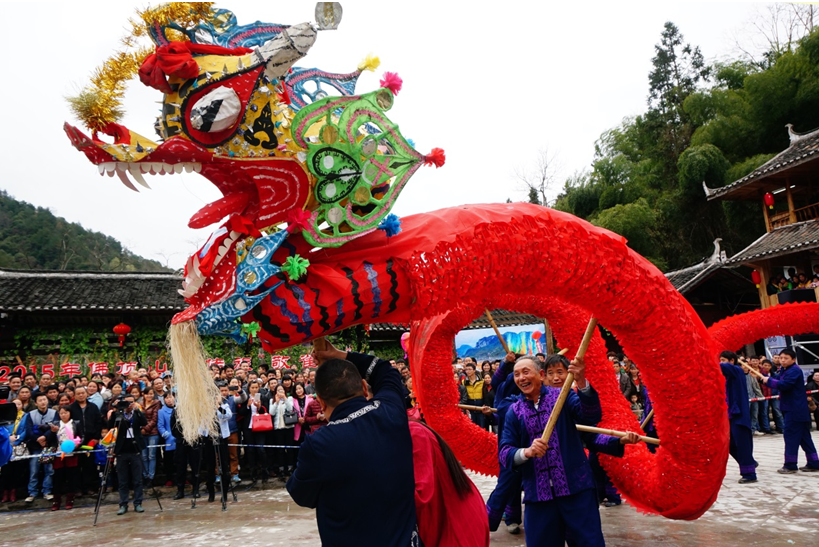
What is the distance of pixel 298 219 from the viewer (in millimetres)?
2557

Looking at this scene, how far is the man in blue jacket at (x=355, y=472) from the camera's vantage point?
2107mm

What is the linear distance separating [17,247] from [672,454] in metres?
31.8

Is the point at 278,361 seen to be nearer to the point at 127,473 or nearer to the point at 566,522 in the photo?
the point at 127,473

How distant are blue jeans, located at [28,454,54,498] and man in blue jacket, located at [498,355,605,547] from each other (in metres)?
7.27

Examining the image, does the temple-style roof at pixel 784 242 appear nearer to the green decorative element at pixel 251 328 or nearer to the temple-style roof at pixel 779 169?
the temple-style roof at pixel 779 169

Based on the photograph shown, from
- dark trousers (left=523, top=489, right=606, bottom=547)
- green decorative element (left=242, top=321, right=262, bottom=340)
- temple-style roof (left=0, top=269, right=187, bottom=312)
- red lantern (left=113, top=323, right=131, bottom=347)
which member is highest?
temple-style roof (left=0, top=269, right=187, bottom=312)

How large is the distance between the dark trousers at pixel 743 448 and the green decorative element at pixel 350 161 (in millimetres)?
5808

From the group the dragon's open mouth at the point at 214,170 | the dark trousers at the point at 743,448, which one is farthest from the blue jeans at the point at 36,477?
the dark trousers at the point at 743,448

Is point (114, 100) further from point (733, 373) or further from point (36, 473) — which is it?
point (36, 473)

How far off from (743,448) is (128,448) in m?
7.25

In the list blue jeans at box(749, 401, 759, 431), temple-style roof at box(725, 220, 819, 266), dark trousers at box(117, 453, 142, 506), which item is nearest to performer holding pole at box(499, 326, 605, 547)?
dark trousers at box(117, 453, 142, 506)

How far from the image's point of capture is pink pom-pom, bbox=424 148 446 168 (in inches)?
111

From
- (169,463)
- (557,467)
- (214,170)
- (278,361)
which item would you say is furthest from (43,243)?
(557,467)

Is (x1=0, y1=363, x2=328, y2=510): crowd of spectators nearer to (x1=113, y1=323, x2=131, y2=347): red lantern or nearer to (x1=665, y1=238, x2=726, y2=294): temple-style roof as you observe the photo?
(x1=113, y1=323, x2=131, y2=347): red lantern
